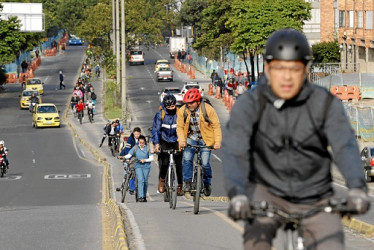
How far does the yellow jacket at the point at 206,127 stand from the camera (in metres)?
15.4

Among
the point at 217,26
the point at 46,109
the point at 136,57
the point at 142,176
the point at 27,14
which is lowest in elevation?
the point at 46,109

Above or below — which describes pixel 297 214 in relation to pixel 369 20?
below

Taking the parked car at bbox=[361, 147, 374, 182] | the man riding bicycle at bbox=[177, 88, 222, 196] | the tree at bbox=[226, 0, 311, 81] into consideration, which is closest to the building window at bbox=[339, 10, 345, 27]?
the tree at bbox=[226, 0, 311, 81]

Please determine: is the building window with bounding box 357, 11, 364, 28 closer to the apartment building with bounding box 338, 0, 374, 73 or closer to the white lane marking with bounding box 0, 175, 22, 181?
the apartment building with bounding box 338, 0, 374, 73

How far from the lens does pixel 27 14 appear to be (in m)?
84.0

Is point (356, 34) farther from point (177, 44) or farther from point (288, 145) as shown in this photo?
point (288, 145)

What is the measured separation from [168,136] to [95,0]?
5323 inches

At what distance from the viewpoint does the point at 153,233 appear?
1345 centimetres

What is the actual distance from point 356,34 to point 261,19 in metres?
9.83

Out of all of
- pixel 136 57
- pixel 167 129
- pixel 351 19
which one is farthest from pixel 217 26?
pixel 167 129

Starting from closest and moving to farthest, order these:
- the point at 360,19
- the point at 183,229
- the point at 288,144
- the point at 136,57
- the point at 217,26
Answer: the point at 288,144
the point at 183,229
the point at 360,19
the point at 217,26
the point at 136,57

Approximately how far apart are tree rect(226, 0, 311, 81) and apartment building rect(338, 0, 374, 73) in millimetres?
4311

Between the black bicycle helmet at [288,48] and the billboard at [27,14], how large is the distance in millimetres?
78904

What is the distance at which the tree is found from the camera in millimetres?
71750
